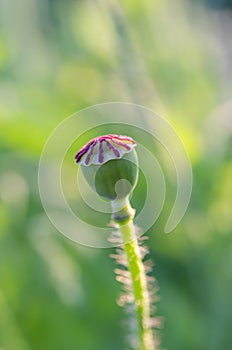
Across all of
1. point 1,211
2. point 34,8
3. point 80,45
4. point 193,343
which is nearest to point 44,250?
point 1,211

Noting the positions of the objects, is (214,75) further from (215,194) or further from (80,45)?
(215,194)

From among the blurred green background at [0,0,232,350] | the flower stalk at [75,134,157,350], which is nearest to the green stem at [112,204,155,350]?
the flower stalk at [75,134,157,350]

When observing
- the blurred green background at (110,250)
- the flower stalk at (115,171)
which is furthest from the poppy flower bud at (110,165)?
the blurred green background at (110,250)

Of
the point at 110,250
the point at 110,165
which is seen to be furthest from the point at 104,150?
the point at 110,250

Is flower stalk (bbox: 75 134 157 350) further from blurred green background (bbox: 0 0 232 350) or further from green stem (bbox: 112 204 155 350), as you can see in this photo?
blurred green background (bbox: 0 0 232 350)

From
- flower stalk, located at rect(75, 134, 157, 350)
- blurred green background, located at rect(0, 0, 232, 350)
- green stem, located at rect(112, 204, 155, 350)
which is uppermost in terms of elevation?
blurred green background, located at rect(0, 0, 232, 350)
